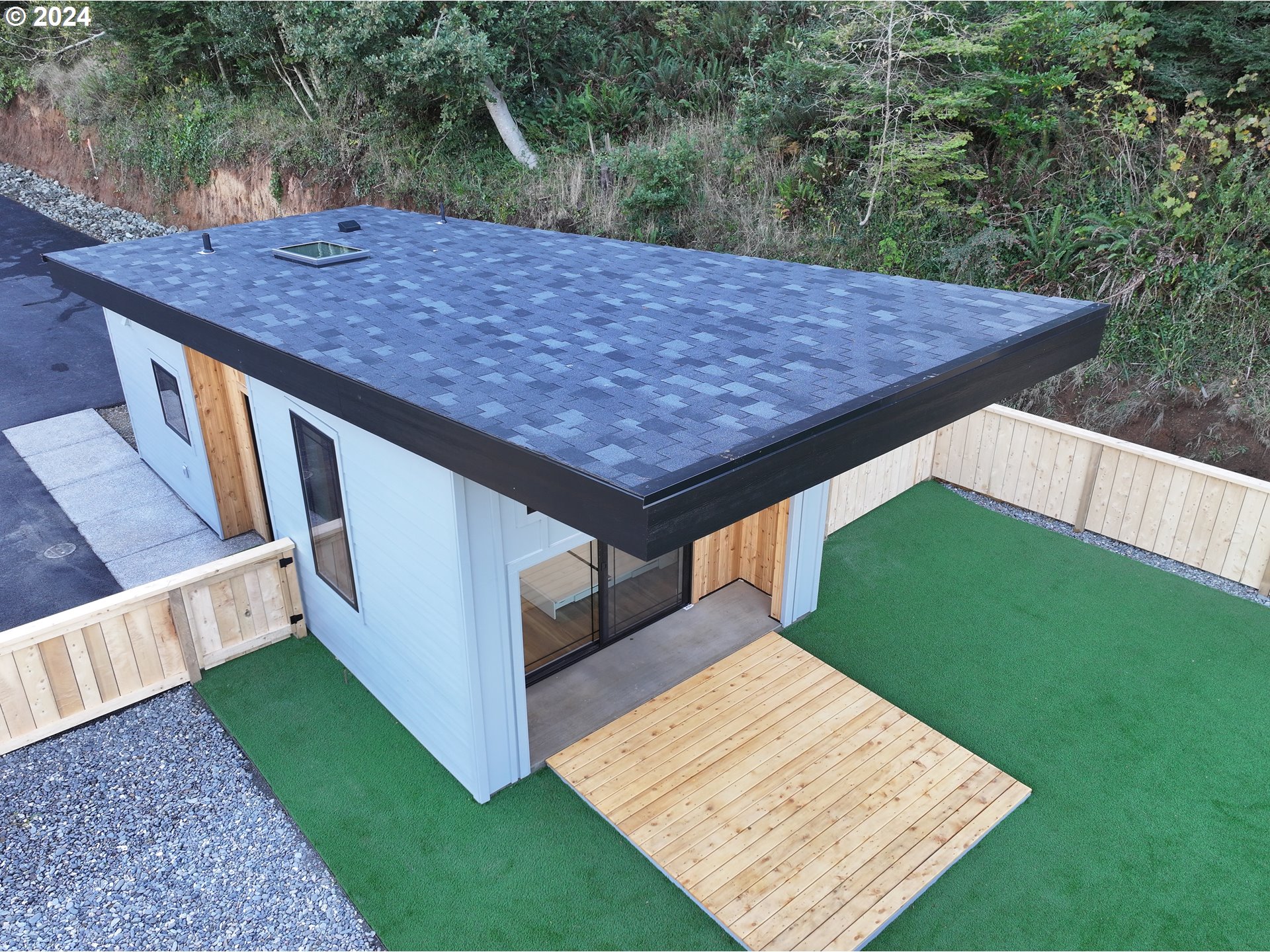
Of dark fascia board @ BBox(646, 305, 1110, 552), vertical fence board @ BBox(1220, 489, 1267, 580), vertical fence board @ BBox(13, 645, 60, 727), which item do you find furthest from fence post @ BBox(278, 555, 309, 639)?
vertical fence board @ BBox(1220, 489, 1267, 580)

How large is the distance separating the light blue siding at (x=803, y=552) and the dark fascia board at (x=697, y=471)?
2068 mm

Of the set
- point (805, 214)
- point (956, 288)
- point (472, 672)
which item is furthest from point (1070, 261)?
point (472, 672)

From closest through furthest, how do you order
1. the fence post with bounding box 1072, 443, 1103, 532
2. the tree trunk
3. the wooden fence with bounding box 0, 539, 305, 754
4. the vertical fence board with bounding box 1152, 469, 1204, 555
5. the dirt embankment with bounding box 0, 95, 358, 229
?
the wooden fence with bounding box 0, 539, 305, 754 → the vertical fence board with bounding box 1152, 469, 1204, 555 → the fence post with bounding box 1072, 443, 1103, 532 → the tree trunk → the dirt embankment with bounding box 0, 95, 358, 229

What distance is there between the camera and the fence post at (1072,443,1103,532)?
27.5ft

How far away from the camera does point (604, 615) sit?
6680 millimetres

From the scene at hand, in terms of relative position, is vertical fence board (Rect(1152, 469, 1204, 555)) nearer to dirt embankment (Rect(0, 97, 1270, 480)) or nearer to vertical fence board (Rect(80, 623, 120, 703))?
dirt embankment (Rect(0, 97, 1270, 480))

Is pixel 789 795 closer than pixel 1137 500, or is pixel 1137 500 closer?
pixel 789 795

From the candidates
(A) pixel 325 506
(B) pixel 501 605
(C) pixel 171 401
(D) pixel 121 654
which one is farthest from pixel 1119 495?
(C) pixel 171 401

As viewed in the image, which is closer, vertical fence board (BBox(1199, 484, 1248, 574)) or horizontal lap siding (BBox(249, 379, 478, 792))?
horizontal lap siding (BBox(249, 379, 478, 792))

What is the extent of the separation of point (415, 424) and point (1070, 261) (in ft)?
29.8

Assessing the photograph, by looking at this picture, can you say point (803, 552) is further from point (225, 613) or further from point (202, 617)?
point (202, 617)

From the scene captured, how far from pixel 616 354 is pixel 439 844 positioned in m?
3.16

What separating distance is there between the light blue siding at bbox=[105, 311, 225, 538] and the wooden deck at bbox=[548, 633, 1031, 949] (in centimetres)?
483

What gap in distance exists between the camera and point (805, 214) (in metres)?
12.1
